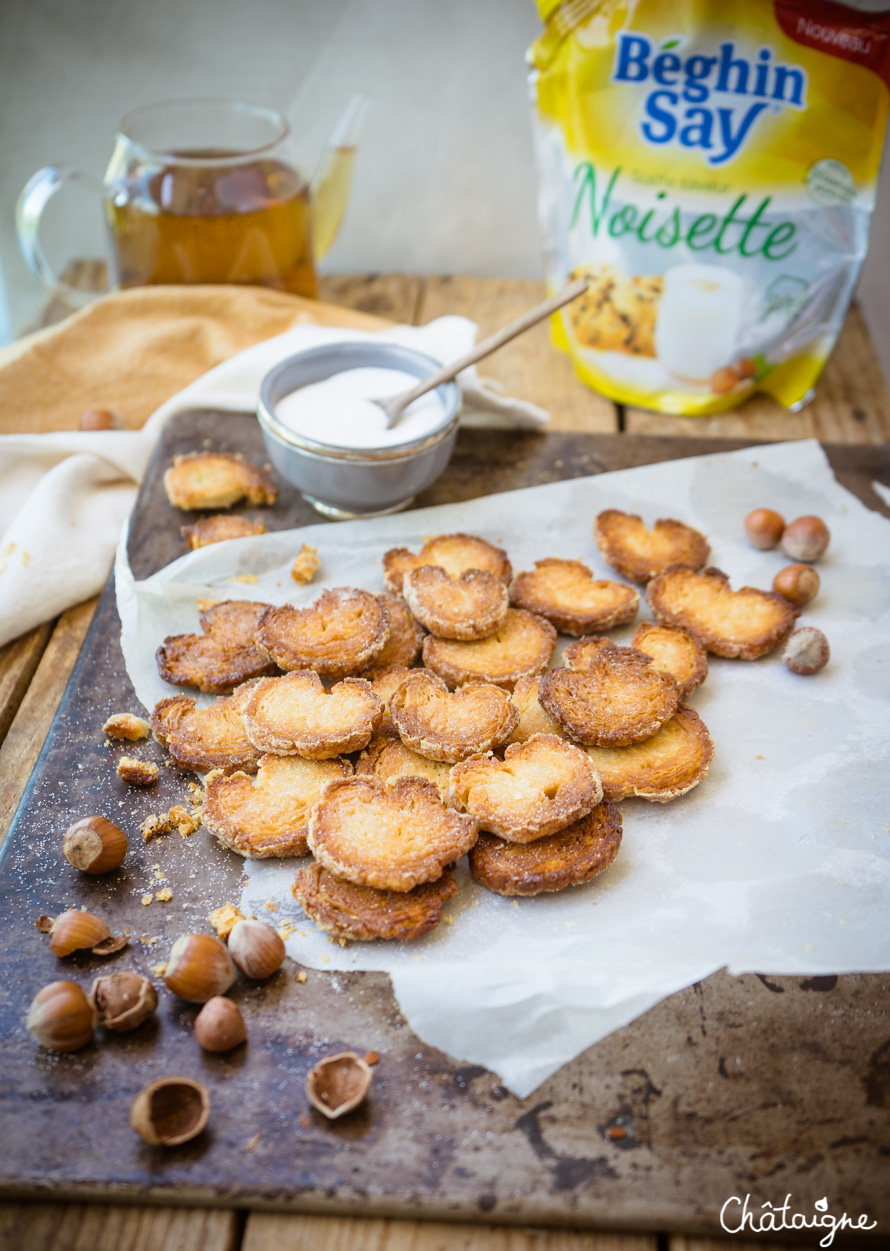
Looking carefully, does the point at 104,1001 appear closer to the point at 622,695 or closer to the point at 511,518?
the point at 622,695

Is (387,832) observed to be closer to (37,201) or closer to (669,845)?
(669,845)

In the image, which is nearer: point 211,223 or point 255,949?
point 255,949

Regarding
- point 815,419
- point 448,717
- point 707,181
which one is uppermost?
point 707,181

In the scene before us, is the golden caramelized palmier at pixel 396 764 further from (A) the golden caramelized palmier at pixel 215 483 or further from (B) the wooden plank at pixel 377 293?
(B) the wooden plank at pixel 377 293

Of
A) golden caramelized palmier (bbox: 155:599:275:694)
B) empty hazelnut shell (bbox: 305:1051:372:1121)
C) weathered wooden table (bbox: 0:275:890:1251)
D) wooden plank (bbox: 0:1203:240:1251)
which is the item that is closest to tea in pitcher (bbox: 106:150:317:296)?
weathered wooden table (bbox: 0:275:890:1251)

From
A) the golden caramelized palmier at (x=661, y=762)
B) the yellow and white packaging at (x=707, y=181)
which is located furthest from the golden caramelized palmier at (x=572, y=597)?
the yellow and white packaging at (x=707, y=181)

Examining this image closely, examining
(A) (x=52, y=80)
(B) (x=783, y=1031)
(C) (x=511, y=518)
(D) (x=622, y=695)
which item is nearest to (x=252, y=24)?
(A) (x=52, y=80)

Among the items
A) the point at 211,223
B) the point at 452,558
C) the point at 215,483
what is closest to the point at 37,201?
the point at 211,223
